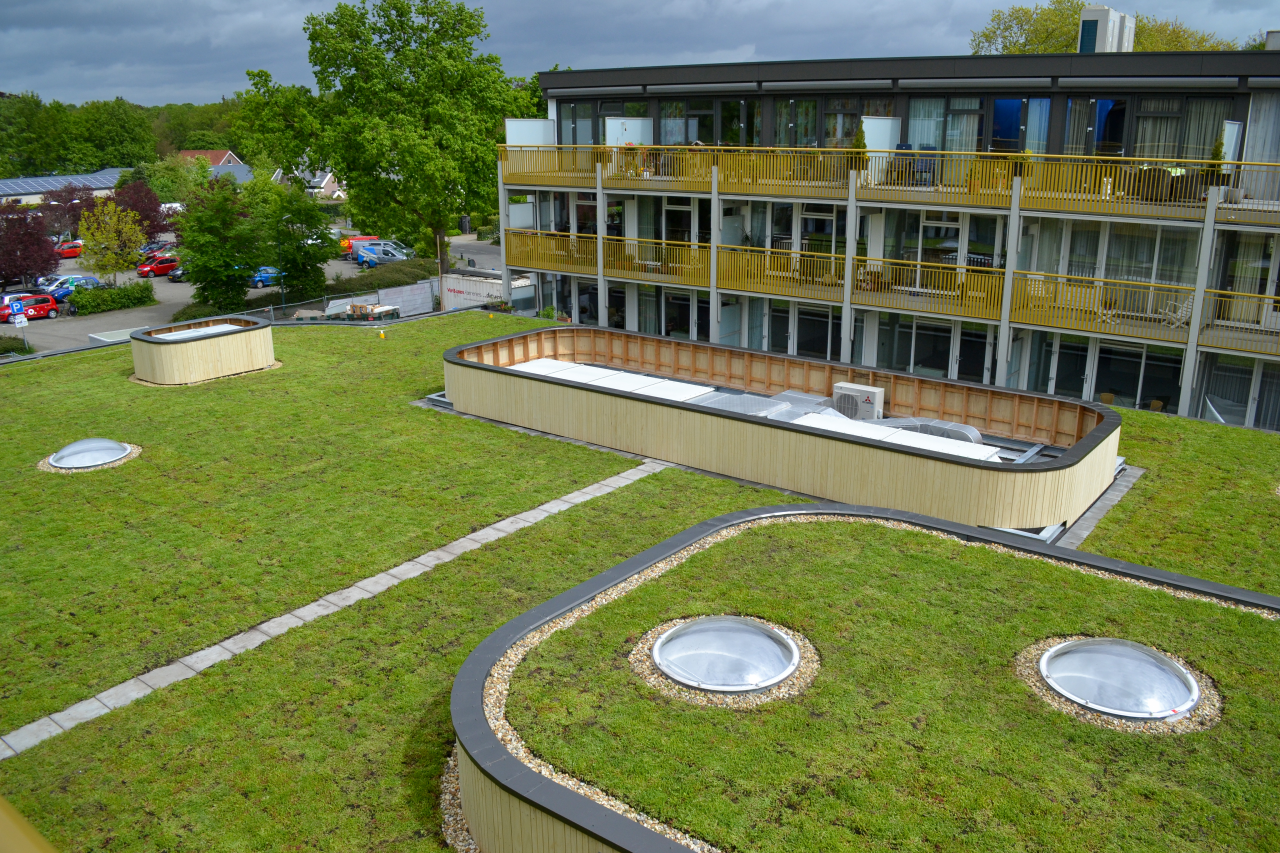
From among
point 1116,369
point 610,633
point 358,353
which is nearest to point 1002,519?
point 610,633

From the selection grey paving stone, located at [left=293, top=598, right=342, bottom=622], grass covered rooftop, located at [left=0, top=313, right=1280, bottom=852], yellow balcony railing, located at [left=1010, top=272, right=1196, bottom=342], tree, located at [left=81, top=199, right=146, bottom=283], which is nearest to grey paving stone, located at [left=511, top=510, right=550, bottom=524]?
grass covered rooftop, located at [left=0, top=313, right=1280, bottom=852]

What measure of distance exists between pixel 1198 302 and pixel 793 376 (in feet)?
29.4

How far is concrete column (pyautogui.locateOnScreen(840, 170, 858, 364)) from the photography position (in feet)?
83.3

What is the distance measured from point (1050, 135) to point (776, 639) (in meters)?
19.5

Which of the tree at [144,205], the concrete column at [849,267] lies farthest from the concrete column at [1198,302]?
the tree at [144,205]

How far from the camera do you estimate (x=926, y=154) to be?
2400cm

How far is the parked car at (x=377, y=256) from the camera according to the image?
58031mm

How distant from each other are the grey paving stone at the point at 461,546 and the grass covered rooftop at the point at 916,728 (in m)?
4.05

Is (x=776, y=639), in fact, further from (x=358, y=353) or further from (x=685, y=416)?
(x=358, y=353)

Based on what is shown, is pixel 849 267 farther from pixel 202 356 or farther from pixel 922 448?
pixel 202 356

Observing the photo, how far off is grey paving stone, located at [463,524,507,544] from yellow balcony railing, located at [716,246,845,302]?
14.1 meters

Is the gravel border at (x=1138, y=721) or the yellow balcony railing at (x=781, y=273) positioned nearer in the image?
the gravel border at (x=1138, y=721)

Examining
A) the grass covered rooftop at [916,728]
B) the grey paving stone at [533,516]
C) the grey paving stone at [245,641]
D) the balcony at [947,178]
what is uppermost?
the balcony at [947,178]

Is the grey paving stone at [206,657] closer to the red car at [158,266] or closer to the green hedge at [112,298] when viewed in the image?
the green hedge at [112,298]
